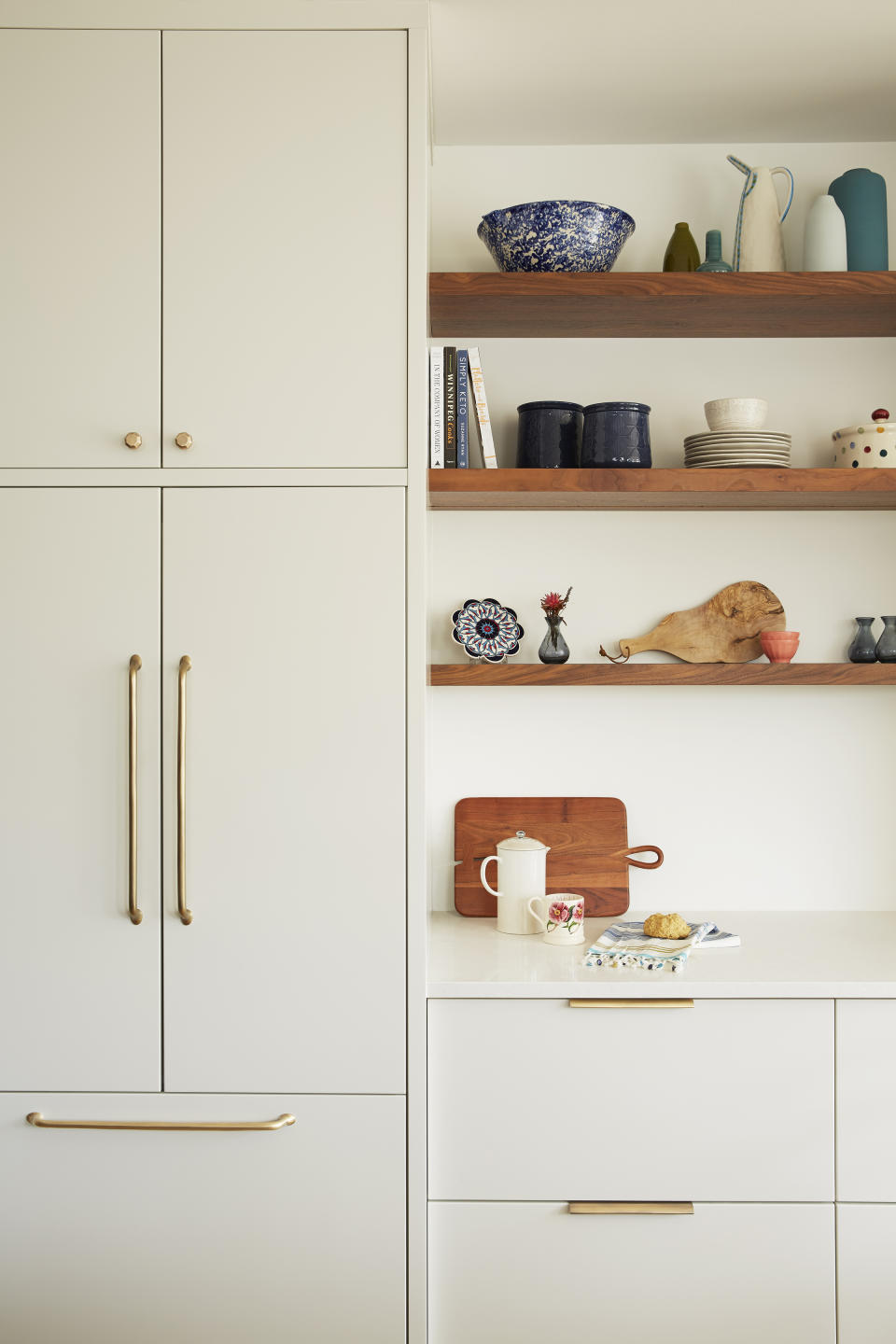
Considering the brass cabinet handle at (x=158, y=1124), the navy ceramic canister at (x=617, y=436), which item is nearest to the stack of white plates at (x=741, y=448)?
the navy ceramic canister at (x=617, y=436)

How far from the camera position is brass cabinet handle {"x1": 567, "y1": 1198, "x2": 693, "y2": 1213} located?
1700 mm

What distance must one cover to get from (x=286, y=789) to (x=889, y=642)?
1.34 m

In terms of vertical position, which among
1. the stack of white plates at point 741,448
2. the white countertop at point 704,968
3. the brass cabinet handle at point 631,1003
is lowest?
the brass cabinet handle at point 631,1003

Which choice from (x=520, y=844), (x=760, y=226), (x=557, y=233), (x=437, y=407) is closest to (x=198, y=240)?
(x=437, y=407)

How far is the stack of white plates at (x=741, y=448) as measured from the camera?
2039 mm

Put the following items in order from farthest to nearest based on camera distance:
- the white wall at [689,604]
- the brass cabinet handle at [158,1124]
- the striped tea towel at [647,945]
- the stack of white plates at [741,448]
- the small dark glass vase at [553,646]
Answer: the white wall at [689,604]
the small dark glass vase at [553,646]
the stack of white plates at [741,448]
the striped tea towel at [647,945]
the brass cabinet handle at [158,1124]

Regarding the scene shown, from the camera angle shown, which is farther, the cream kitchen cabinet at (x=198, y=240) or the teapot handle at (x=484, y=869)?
the teapot handle at (x=484, y=869)

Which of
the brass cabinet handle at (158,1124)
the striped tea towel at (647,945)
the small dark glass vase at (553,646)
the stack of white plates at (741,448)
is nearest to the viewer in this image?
the brass cabinet handle at (158,1124)

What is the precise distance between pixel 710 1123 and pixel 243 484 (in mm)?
1371

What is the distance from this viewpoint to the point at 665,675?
2.04 m

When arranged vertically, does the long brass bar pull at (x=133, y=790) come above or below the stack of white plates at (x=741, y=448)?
below

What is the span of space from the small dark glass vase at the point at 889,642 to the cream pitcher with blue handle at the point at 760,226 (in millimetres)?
786

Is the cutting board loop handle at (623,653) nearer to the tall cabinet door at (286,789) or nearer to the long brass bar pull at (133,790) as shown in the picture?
the tall cabinet door at (286,789)

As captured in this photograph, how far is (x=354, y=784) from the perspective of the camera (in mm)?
1714
